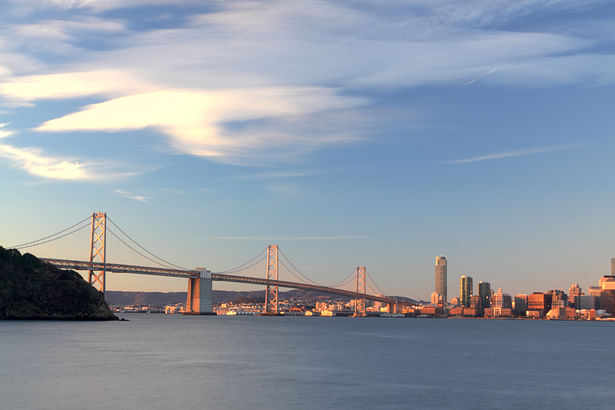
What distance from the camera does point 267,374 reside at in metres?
37.5

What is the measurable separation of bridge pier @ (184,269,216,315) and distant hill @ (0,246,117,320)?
4493 cm

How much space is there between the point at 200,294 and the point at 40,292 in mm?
60512

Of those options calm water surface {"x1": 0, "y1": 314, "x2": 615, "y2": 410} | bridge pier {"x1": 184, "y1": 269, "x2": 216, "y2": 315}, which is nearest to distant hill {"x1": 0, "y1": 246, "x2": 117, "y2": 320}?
bridge pier {"x1": 184, "y1": 269, "x2": 216, "y2": 315}

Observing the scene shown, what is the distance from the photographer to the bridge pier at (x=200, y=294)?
162m

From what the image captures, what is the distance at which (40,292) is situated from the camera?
363 ft

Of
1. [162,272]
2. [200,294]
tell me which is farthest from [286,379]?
[200,294]

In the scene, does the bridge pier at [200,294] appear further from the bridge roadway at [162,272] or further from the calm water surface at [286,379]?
the calm water surface at [286,379]

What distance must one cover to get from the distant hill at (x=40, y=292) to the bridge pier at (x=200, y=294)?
4493cm

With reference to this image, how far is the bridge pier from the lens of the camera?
162000mm

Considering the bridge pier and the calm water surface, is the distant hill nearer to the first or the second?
the bridge pier

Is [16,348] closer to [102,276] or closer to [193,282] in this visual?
[102,276]

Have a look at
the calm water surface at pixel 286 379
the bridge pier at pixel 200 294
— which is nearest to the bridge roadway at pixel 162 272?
the bridge pier at pixel 200 294

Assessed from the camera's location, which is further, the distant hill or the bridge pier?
the bridge pier

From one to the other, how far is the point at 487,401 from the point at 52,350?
113 ft
